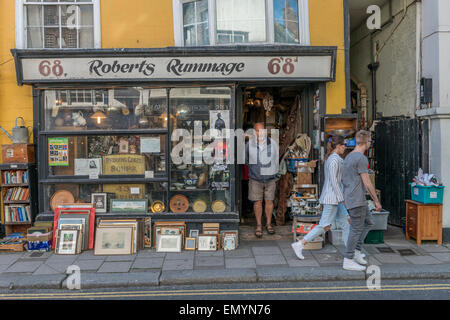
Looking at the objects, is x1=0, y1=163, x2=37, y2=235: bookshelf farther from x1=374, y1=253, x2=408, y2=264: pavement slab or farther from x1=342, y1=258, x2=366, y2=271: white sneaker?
x1=374, y1=253, x2=408, y2=264: pavement slab

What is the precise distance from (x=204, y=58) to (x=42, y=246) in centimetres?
471

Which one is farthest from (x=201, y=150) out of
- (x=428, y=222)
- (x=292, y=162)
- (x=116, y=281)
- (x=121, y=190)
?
(x=428, y=222)

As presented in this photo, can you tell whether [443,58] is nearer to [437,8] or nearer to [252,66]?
[437,8]

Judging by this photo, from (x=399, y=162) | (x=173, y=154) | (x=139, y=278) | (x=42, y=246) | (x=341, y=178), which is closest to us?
(x=139, y=278)

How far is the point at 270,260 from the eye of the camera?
20.9 ft

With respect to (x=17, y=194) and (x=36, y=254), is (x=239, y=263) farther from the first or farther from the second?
(x=17, y=194)

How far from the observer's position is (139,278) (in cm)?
560

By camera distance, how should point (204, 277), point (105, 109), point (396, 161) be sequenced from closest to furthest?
point (204, 277)
point (105, 109)
point (396, 161)

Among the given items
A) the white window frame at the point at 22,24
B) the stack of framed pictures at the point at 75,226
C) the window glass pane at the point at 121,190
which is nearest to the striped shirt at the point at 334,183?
the window glass pane at the point at 121,190

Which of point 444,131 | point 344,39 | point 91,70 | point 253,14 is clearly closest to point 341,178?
Result: point 444,131

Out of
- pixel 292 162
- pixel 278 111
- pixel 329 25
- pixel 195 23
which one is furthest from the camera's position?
pixel 278 111

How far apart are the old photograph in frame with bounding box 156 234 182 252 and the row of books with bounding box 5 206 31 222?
2770 mm

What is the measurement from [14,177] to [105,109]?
7.24 ft

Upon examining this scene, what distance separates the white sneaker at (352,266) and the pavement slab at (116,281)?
294cm
